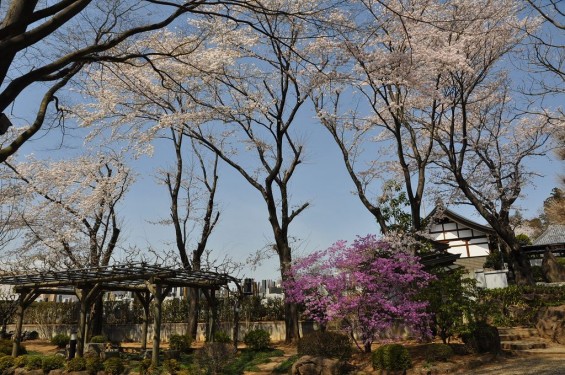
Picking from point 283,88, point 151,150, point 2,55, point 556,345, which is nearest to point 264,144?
point 283,88

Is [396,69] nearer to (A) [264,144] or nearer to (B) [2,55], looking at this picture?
(A) [264,144]

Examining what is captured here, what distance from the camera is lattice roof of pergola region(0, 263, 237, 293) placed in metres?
12.5

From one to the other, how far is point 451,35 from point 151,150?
39.0ft

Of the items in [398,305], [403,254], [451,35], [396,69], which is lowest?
[398,305]

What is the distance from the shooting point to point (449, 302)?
11.7 meters

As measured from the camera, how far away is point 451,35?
15.3 metres

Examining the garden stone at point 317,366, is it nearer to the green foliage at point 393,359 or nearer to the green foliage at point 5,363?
the green foliage at point 393,359

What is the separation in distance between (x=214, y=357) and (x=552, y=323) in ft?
32.3

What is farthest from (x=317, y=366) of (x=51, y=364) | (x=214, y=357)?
(x=51, y=364)

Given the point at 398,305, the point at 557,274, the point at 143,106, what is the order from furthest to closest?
1. the point at 557,274
2. the point at 143,106
3. the point at 398,305

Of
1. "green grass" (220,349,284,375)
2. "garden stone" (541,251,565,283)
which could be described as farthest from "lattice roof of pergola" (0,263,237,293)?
"garden stone" (541,251,565,283)

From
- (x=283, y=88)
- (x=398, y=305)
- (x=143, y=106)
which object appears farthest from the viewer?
(x=143, y=106)

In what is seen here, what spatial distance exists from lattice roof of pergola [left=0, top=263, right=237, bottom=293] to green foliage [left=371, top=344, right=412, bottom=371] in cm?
565

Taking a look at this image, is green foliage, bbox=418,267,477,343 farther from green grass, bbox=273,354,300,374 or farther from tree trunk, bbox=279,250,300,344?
tree trunk, bbox=279,250,300,344
